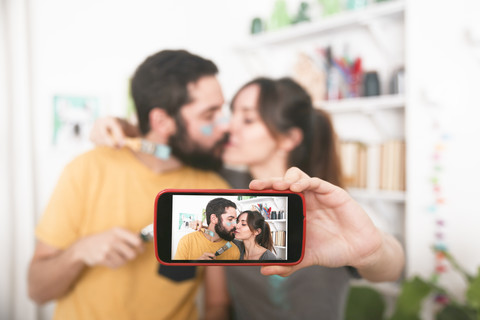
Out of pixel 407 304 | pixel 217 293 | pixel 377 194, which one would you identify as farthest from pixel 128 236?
pixel 377 194

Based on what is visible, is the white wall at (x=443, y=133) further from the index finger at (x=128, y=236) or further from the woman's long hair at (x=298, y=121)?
the index finger at (x=128, y=236)

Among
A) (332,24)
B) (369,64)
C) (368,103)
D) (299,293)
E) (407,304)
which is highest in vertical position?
(332,24)

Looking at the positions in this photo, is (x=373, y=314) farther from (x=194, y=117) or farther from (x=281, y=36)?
(x=281, y=36)

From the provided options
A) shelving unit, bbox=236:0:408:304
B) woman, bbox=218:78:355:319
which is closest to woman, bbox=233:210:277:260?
woman, bbox=218:78:355:319

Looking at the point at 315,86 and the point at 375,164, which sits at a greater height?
the point at 315,86

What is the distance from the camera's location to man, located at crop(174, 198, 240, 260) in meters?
0.28

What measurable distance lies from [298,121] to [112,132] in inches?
9.7

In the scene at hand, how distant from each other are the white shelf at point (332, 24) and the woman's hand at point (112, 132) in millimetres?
642

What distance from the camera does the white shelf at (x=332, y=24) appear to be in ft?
3.49

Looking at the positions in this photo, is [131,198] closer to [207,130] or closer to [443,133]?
[207,130]

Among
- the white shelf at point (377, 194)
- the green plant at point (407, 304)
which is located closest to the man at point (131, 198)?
Result: the green plant at point (407, 304)

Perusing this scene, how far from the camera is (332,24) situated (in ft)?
3.71

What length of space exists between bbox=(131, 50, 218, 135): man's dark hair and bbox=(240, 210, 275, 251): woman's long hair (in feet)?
0.58

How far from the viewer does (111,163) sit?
1.56 ft
